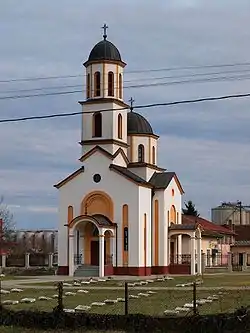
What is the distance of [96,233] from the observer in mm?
56156

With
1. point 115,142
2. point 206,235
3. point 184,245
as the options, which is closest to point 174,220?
point 184,245

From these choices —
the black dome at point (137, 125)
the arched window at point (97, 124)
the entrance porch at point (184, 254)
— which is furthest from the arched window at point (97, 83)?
the entrance porch at point (184, 254)

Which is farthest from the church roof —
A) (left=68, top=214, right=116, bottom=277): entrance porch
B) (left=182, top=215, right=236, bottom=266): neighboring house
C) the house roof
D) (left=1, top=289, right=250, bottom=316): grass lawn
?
the house roof

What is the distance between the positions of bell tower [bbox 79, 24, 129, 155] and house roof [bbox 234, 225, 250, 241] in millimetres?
42537

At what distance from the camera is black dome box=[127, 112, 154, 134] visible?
63156mm

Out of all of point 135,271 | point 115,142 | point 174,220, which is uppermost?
point 115,142

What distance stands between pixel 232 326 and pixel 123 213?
3891cm

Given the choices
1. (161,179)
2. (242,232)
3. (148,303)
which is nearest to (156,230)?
(161,179)

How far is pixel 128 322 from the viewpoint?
17.2 m

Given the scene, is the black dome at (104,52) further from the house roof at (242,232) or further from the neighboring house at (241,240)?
the house roof at (242,232)

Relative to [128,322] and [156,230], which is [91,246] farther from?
[128,322]

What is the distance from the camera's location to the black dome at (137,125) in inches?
2486

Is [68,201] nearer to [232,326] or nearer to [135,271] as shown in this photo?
[135,271]

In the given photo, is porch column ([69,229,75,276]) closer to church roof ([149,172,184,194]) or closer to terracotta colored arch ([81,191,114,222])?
terracotta colored arch ([81,191,114,222])
